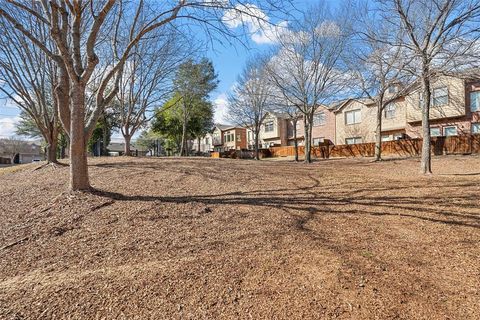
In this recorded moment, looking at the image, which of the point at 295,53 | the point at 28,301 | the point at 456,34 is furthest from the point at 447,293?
the point at 295,53

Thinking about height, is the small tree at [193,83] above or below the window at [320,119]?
above

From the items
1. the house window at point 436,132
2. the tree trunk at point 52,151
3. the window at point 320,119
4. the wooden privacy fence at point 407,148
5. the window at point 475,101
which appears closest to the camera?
the tree trunk at point 52,151

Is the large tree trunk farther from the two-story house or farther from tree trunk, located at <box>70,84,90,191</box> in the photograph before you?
the two-story house

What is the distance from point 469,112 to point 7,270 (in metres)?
26.4

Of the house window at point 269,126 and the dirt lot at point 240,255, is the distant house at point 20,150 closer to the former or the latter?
the house window at point 269,126

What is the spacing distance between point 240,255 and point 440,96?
24.0 meters

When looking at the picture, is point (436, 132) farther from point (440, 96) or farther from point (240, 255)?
point (240, 255)

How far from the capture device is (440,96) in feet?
68.8

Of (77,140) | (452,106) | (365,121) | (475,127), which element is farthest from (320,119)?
(77,140)

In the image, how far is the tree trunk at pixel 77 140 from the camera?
5613 millimetres

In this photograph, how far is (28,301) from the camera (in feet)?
8.28

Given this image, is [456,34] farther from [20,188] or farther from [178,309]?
[20,188]

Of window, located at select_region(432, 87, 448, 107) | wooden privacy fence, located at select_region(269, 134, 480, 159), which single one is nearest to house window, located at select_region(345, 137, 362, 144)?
wooden privacy fence, located at select_region(269, 134, 480, 159)

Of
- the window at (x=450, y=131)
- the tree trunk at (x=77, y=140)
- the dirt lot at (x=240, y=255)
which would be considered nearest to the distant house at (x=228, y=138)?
the window at (x=450, y=131)
